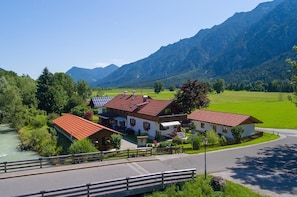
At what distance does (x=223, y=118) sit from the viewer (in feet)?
144

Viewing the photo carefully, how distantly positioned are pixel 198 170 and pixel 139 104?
95.4 feet

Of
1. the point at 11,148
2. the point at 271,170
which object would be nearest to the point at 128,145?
the point at 11,148

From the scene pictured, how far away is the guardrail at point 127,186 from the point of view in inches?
588

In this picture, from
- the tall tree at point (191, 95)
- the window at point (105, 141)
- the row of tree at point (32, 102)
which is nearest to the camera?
the window at point (105, 141)

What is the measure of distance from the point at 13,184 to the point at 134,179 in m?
7.52

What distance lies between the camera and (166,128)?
139ft

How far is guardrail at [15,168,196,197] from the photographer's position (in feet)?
49.0

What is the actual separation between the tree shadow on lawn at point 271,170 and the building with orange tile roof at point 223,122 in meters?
11.6

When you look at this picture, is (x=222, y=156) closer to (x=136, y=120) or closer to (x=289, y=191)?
(x=289, y=191)

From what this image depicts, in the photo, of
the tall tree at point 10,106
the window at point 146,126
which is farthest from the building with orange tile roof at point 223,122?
the tall tree at point 10,106

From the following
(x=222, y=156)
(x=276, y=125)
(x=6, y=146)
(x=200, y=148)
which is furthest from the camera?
(x=276, y=125)

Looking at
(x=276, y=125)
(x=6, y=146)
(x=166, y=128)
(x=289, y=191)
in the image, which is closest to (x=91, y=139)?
(x=166, y=128)

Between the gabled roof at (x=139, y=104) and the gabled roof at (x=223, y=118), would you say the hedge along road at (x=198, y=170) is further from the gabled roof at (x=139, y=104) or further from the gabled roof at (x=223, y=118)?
the gabled roof at (x=139, y=104)

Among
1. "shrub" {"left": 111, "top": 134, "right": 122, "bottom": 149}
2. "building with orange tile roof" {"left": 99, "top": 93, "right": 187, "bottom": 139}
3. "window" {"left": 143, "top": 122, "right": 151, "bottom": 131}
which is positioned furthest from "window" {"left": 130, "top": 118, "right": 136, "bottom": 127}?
"shrub" {"left": 111, "top": 134, "right": 122, "bottom": 149}
